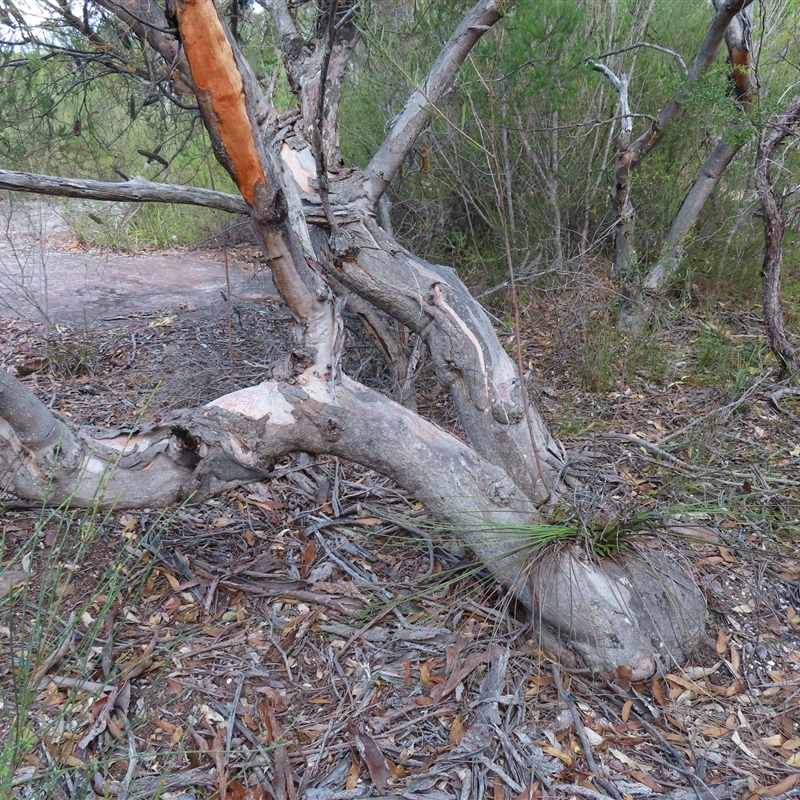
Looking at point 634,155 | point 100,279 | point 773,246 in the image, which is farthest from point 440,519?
point 100,279

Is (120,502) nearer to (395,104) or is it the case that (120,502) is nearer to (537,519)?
(537,519)

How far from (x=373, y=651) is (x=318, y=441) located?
76 centimetres

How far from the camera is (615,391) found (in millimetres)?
4004

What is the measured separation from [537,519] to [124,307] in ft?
14.7

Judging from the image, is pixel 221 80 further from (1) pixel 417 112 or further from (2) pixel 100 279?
(2) pixel 100 279

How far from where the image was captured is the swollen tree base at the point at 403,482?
2.12 meters

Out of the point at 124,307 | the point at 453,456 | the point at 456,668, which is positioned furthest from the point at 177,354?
the point at 456,668

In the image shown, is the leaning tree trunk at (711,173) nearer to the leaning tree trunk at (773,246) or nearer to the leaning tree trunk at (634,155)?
the leaning tree trunk at (634,155)

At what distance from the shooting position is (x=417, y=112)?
338cm

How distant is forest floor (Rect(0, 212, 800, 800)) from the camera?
5.99ft

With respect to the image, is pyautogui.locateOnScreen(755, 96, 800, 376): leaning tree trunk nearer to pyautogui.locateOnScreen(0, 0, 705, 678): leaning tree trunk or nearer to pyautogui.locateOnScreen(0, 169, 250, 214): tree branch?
pyautogui.locateOnScreen(0, 0, 705, 678): leaning tree trunk

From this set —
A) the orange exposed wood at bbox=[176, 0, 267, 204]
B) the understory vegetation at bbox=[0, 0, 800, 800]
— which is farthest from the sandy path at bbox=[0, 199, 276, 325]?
the orange exposed wood at bbox=[176, 0, 267, 204]

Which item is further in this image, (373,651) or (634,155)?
(634,155)

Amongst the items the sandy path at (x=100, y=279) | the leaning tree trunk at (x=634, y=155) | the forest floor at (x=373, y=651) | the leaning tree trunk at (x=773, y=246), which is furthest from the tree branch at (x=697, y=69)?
the sandy path at (x=100, y=279)
